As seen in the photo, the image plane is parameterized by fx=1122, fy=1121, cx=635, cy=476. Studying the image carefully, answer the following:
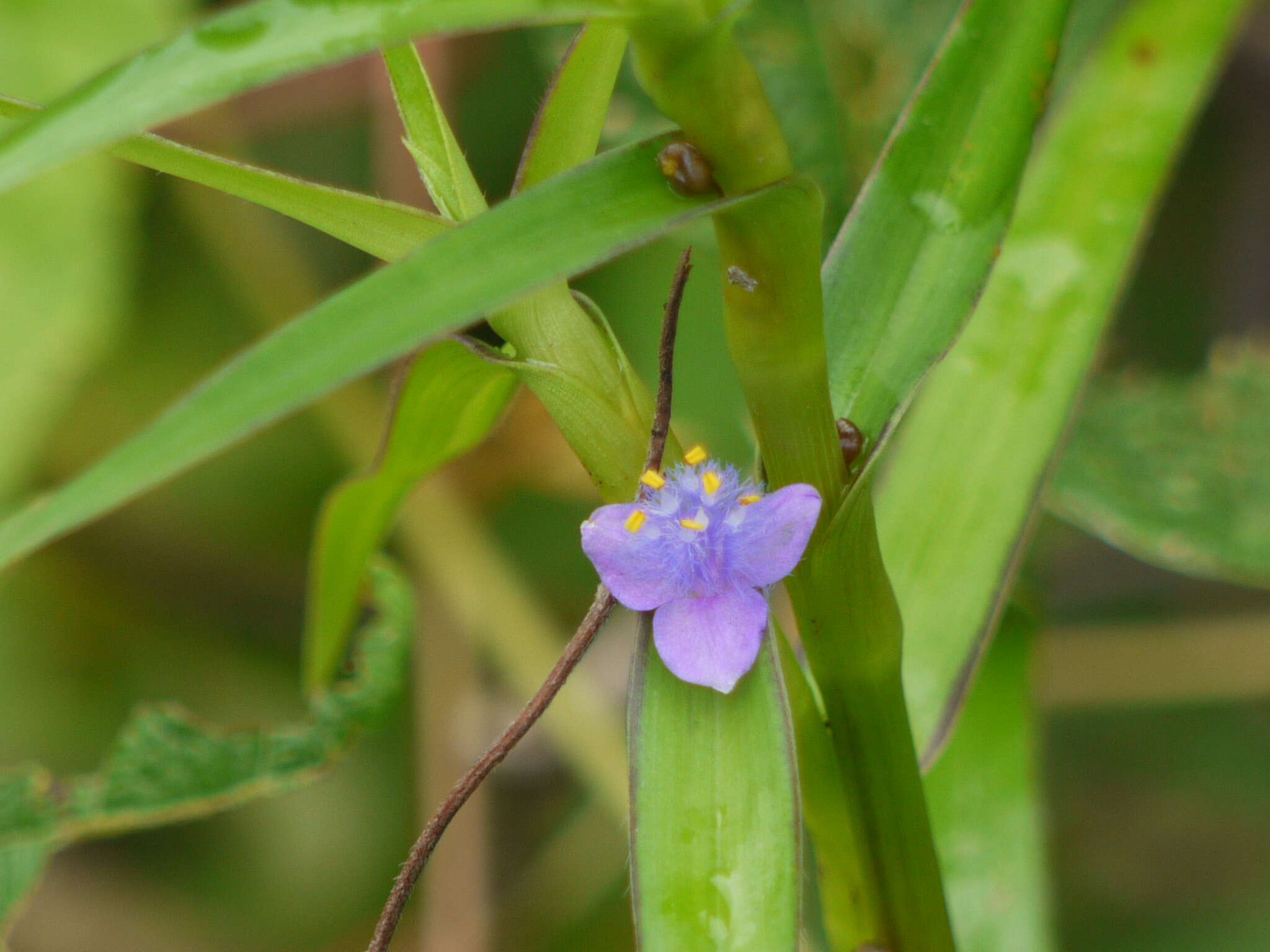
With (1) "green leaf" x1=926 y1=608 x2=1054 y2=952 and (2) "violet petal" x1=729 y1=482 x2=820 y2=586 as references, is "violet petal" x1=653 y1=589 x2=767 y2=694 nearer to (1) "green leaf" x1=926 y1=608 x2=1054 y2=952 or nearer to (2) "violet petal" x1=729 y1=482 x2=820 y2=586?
(2) "violet petal" x1=729 y1=482 x2=820 y2=586

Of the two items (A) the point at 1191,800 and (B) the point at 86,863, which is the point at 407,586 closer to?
(B) the point at 86,863

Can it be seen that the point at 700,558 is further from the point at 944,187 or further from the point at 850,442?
the point at 944,187

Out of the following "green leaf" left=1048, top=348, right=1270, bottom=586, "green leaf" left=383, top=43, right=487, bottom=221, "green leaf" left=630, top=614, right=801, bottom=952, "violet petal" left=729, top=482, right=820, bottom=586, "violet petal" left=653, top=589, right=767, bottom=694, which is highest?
"green leaf" left=1048, top=348, right=1270, bottom=586

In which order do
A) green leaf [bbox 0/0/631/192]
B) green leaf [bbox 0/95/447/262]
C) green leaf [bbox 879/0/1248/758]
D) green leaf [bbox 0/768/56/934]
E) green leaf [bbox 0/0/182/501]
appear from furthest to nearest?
green leaf [bbox 0/0/182/501]
green leaf [bbox 0/768/56/934]
green leaf [bbox 879/0/1248/758]
green leaf [bbox 0/95/447/262]
green leaf [bbox 0/0/631/192]

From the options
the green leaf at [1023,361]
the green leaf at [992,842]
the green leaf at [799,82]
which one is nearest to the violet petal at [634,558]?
the green leaf at [1023,361]

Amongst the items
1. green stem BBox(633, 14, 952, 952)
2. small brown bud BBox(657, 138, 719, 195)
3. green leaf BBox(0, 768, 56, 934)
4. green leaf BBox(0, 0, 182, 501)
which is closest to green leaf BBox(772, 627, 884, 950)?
green stem BBox(633, 14, 952, 952)
